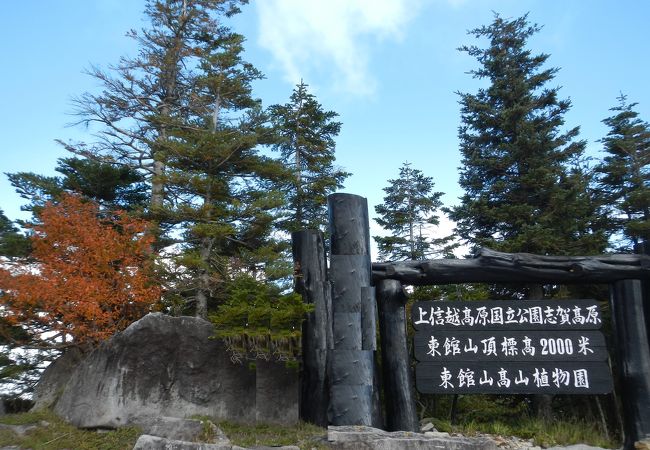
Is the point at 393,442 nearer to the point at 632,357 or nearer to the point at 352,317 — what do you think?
the point at 352,317

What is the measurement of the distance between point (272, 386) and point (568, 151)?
10651 millimetres

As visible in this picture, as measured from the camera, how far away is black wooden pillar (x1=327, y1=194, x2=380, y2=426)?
7535mm

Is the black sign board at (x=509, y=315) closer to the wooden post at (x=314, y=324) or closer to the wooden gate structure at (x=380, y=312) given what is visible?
the wooden gate structure at (x=380, y=312)

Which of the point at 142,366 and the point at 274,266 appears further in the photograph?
the point at 274,266

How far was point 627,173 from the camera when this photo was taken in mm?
17141

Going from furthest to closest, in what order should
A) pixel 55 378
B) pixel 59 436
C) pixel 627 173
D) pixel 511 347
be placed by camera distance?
pixel 627 173 < pixel 55 378 < pixel 511 347 < pixel 59 436

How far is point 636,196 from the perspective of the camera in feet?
50.8

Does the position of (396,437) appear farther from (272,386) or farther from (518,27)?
(518,27)

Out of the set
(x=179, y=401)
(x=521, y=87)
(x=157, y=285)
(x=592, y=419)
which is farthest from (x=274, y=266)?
(x=521, y=87)

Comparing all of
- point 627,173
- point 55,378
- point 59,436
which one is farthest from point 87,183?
point 627,173

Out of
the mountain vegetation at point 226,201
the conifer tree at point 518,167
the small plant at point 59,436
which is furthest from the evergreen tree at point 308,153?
the small plant at point 59,436

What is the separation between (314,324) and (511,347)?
11.6ft

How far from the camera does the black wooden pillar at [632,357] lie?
7762 mm

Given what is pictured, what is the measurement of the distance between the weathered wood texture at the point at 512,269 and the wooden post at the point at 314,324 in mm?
1063
